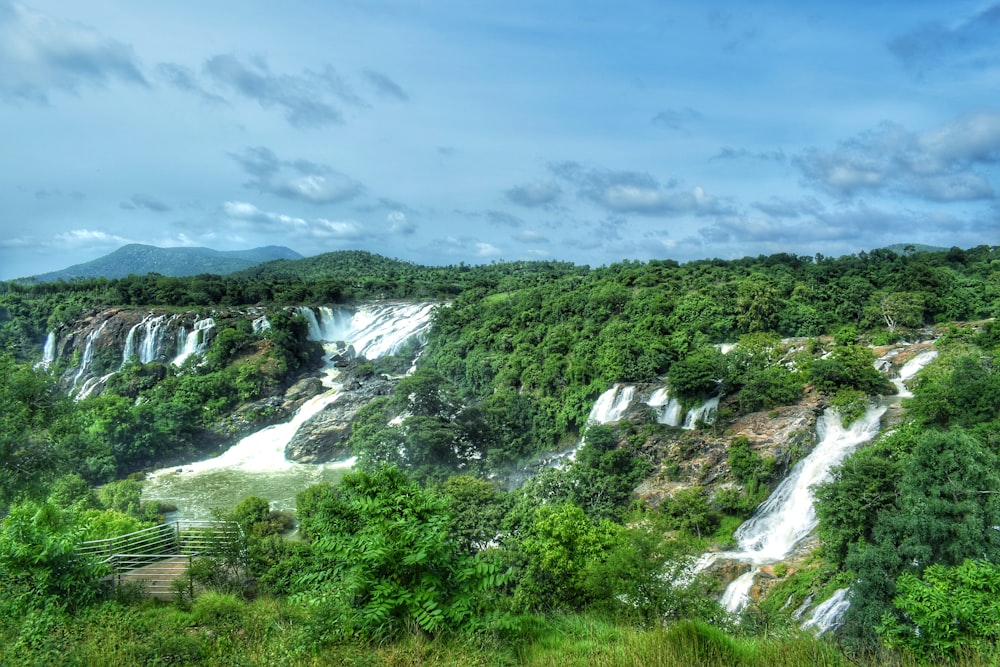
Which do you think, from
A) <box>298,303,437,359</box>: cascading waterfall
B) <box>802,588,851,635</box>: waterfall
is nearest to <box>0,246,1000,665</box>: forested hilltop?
<box>802,588,851,635</box>: waterfall

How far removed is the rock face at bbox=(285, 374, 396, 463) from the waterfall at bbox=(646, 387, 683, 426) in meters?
14.7

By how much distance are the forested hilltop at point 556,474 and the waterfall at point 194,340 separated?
0.83m

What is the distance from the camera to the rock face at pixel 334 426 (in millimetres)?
27484

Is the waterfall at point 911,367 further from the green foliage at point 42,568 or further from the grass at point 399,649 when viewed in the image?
the green foliage at point 42,568

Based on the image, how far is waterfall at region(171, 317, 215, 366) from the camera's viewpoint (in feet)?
119

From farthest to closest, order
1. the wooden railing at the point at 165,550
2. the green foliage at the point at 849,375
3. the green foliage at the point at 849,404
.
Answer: the green foliage at the point at 849,375 → the green foliage at the point at 849,404 → the wooden railing at the point at 165,550

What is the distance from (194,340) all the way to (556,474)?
2783 centimetres

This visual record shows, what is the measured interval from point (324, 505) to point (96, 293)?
1999 inches

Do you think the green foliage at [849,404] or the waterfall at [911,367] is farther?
the waterfall at [911,367]

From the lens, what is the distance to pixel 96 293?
45469 mm

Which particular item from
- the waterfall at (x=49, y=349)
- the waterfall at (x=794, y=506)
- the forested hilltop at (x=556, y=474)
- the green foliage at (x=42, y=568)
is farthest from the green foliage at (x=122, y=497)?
the waterfall at (x=49, y=349)

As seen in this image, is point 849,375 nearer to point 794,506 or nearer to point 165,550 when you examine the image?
point 794,506

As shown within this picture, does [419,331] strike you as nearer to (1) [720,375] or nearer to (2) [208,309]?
(2) [208,309]

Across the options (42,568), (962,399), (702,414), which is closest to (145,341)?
(702,414)
